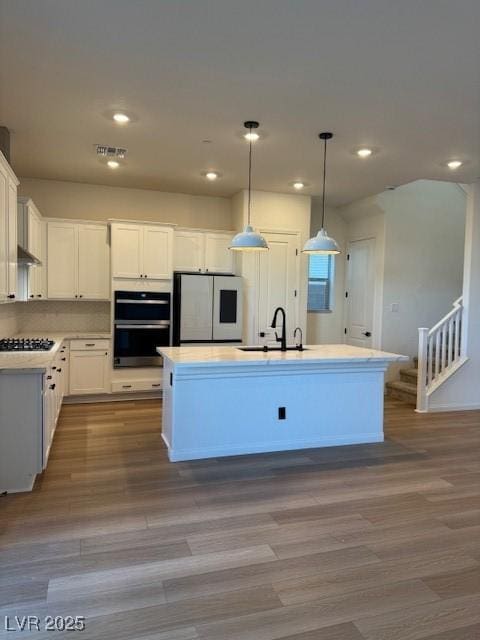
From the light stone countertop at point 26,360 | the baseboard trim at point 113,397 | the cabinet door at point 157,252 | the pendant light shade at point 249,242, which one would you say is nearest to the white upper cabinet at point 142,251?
the cabinet door at point 157,252

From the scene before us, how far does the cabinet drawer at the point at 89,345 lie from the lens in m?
5.41

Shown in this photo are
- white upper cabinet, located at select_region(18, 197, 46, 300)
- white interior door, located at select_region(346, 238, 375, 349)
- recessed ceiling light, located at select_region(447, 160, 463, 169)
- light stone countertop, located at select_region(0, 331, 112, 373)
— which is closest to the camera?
light stone countertop, located at select_region(0, 331, 112, 373)

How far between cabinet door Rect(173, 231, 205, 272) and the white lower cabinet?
4.65ft

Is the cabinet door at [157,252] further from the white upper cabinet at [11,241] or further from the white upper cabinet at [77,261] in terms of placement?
the white upper cabinet at [11,241]

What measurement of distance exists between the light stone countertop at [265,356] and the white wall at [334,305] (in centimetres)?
276

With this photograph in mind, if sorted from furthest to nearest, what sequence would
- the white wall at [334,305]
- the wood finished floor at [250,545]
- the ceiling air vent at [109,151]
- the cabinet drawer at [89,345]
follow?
the white wall at [334,305]
the cabinet drawer at [89,345]
the ceiling air vent at [109,151]
the wood finished floor at [250,545]

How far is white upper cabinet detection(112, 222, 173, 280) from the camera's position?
5543 millimetres

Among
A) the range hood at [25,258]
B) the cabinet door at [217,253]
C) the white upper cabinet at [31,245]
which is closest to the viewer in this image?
the range hood at [25,258]

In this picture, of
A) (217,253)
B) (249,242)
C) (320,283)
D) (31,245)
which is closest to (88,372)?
(31,245)

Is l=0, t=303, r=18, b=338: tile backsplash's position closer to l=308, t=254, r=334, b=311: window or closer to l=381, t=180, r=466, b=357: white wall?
l=308, t=254, r=334, b=311: window

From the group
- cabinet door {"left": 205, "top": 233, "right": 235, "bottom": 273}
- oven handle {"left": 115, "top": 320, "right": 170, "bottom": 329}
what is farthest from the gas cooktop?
cabinet door {"left": 205, "top": 233, "right": 235, "bottom": 273}

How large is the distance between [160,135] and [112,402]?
11.0 feet

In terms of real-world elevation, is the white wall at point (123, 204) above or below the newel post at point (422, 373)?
above

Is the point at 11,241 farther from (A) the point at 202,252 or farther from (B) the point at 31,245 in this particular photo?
(A) the point at 202,252
